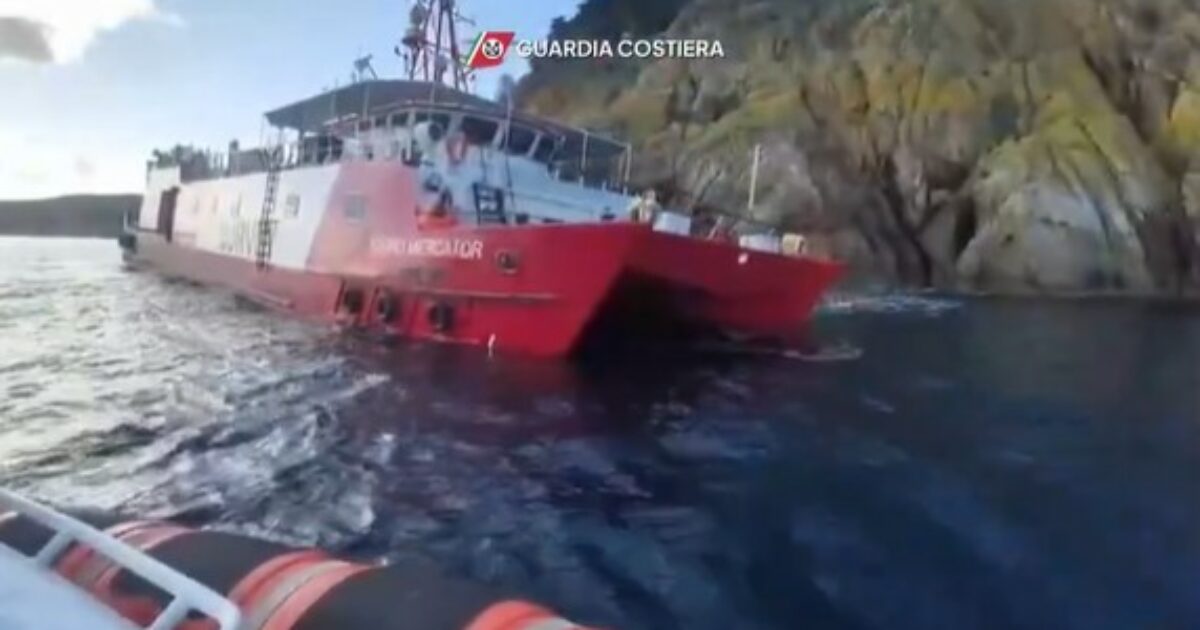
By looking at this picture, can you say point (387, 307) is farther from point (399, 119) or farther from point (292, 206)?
point (292, 206)

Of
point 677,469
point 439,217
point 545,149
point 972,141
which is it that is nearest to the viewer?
point 677,469

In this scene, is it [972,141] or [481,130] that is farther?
[972,141]

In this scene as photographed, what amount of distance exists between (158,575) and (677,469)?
21.8 ft

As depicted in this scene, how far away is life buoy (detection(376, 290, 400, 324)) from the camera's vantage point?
16797 millimetres

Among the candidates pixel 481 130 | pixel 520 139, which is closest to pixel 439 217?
pixel 481 130

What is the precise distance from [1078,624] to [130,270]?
121ft

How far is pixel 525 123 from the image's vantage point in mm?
18594

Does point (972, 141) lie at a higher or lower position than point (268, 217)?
higher

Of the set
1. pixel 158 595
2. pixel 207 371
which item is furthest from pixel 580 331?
pixel 158 595

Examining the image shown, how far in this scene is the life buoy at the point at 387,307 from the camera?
1680 cm

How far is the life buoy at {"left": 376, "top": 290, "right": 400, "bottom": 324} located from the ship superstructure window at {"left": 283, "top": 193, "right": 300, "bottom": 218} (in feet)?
15.3

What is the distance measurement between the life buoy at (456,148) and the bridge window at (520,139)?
3.65ft

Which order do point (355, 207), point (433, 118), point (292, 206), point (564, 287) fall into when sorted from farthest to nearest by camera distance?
point (292, 206) → point (355, 207) → point (433, 118) → point (564, 287)

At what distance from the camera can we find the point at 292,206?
69.1 ft
